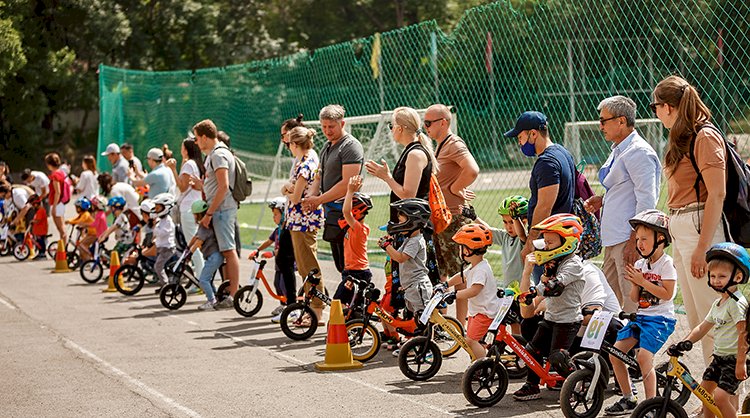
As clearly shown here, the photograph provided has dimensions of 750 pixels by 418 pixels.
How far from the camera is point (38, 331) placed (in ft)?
36.3

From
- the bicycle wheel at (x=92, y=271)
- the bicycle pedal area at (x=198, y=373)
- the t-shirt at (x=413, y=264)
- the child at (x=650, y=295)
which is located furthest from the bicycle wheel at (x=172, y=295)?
the child at (x=650, y=295)

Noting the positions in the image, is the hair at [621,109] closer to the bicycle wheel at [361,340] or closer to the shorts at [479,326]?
the shorts at [479,326]

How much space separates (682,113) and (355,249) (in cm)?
375

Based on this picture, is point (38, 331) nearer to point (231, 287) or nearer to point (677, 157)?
point (231, 287)

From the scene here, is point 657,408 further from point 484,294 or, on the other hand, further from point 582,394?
point 484,294

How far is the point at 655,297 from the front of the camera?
21.4 ft

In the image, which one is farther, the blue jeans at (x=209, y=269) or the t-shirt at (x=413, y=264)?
the blue jeans at (x=209, y=269)

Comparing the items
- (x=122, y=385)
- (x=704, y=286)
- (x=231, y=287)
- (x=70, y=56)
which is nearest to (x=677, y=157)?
(x=704, y=286)

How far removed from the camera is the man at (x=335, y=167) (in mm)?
10055

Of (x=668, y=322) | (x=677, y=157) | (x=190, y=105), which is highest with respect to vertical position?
(x=190, y=105)

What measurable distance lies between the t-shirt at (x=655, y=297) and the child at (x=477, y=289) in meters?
1.47

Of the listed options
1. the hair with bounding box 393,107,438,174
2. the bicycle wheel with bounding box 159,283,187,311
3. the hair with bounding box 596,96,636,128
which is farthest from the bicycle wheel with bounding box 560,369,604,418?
the bicycle wheel with bounding box 159,283,187,311

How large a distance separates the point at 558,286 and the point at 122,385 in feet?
11.0

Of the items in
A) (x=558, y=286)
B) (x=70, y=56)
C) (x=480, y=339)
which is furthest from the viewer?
(x=70, y=56)
